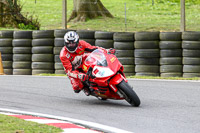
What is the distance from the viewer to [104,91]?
875 cm

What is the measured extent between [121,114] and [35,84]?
4.77 meters

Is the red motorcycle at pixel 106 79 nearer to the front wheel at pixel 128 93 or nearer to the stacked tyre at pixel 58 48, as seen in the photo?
the front wheel at pixel 128 93

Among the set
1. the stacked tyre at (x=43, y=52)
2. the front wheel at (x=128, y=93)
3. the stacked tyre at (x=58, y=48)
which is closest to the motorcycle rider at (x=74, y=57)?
the front wheel at (x=128, y=93)

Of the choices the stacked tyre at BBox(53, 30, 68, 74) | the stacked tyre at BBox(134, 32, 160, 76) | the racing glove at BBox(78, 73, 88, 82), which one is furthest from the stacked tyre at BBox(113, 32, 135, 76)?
the racing glove at BBox(78, 73, 88, 82)

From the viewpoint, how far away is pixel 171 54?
13398 millimetres

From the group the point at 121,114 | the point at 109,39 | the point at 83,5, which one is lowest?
the point at 121,114

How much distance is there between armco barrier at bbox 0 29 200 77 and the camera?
1330cm

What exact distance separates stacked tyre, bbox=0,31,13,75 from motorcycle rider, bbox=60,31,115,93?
657cm

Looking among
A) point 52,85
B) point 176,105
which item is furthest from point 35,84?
point 176,105

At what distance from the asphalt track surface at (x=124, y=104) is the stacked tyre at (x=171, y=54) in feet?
3.56

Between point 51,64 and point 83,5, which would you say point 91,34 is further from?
point 83,5

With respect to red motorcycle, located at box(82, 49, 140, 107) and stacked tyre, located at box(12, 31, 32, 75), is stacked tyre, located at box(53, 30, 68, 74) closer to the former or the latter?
stacked tyre, located at box(12, 31, 32, 75)

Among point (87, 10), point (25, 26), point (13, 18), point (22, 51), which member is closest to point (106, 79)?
point (22, 51)

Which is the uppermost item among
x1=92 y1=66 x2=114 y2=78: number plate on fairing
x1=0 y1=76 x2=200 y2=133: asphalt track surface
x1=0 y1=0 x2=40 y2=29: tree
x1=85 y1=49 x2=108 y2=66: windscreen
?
x1=0 y1=0 x2=40 y2=29: tree
